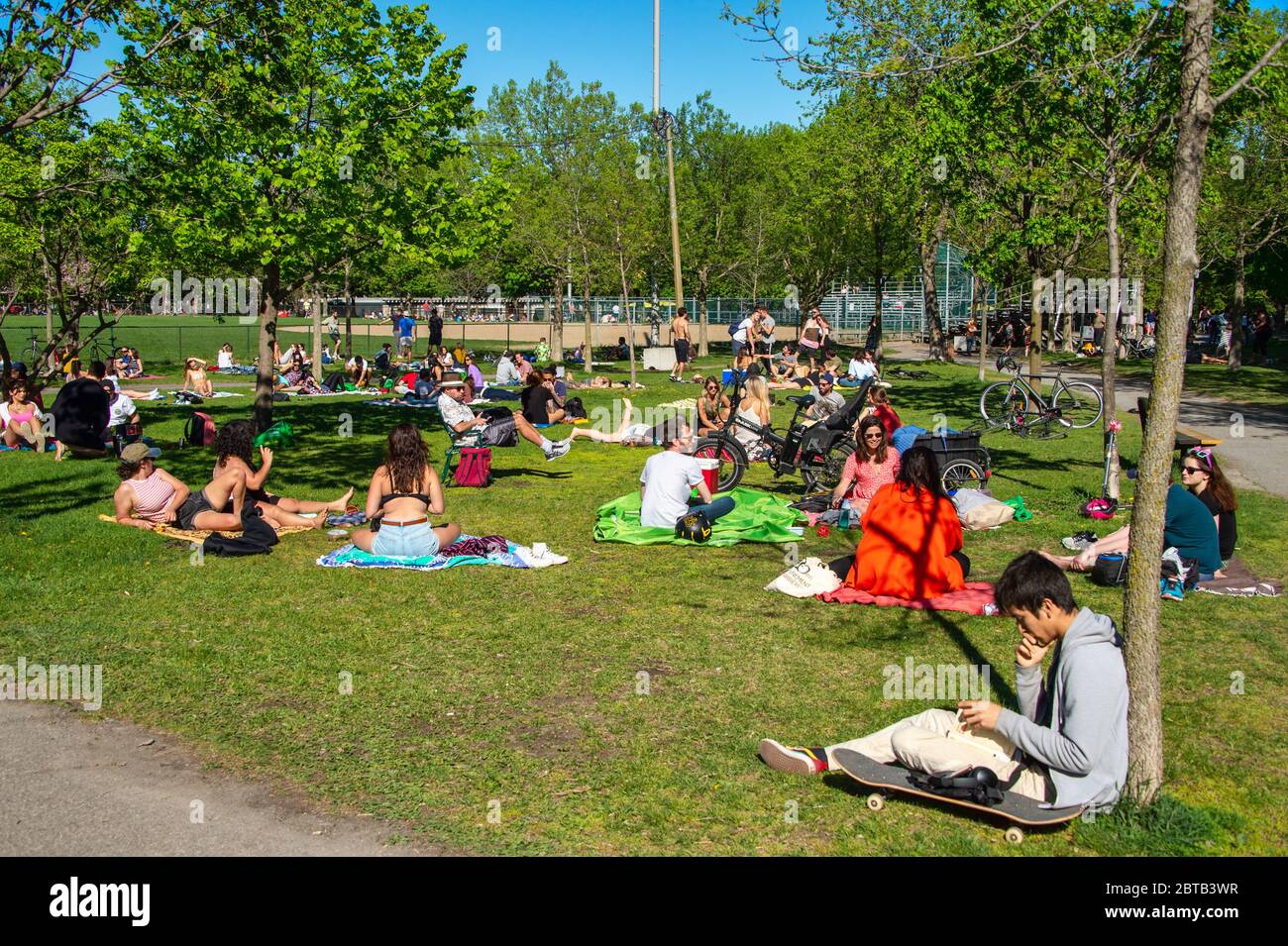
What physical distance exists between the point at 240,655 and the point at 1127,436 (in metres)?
16.1

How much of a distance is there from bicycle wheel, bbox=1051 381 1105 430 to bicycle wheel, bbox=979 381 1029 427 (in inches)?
21.1

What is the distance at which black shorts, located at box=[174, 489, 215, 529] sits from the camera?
451 inches

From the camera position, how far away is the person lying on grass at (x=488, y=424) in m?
16.0

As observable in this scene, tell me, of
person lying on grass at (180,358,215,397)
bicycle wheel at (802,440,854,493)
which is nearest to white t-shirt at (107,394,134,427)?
person lying on grass at (180,358,215,397)

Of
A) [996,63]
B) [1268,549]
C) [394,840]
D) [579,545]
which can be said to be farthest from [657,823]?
[996,63]

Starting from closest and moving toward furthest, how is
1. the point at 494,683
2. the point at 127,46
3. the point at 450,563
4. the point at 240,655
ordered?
the point at 494,683
the point at 240,655
the point at 450,563
the point at 127,46

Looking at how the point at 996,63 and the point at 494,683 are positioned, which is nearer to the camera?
the point at 494,683

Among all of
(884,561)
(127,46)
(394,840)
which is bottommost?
(394,840)

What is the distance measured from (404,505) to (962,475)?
6821mm

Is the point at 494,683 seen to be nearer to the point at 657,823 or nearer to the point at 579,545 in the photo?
the point at 657,823

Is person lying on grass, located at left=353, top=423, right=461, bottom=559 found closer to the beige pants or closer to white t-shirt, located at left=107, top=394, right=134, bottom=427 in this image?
the beige pants

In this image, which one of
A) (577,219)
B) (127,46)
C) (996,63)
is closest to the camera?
(127,46)

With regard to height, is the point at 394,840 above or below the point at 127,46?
below

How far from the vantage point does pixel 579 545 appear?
37.1ft
